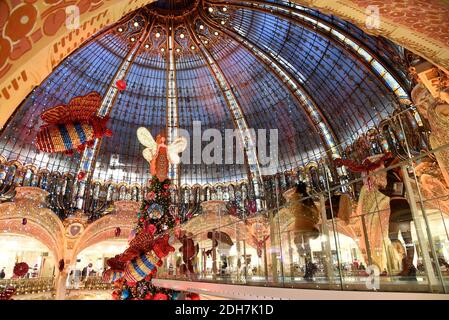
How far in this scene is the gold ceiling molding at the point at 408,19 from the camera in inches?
184

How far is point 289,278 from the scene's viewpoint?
224 inches

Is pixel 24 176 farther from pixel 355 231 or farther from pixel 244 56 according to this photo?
pixel 355 231

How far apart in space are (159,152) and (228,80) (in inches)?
583

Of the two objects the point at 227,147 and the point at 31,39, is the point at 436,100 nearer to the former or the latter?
the point at 31,39

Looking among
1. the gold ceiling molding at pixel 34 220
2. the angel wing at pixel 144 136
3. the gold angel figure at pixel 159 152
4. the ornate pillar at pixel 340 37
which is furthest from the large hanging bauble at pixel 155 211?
the gold ceiling molding at pixel 34 220

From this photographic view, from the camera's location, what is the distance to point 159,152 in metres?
12.9

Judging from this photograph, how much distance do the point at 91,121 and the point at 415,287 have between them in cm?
529

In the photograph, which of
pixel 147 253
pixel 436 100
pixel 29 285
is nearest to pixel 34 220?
pixel 29 285

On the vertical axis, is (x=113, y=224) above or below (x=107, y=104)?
below

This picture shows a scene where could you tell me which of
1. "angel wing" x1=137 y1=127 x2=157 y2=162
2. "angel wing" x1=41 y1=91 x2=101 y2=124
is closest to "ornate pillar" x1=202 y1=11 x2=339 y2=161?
"angel wing" x1=137 y1=127 x2=157 y2=162

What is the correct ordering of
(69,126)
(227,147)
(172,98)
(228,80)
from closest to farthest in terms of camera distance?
(69,126)
(228,80)
(172,98)
(227,147)

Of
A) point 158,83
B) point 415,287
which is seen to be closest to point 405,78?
point 415,287

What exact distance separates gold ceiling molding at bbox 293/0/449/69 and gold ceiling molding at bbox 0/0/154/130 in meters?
3.40

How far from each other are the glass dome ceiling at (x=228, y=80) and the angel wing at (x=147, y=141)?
1095 cm
